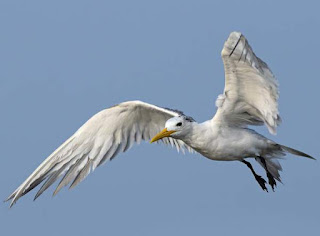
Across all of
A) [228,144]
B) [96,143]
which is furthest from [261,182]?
[96,143]

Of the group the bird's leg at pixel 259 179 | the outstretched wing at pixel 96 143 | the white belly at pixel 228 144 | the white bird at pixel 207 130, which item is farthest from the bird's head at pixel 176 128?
the bird's leg at pixel 259 179

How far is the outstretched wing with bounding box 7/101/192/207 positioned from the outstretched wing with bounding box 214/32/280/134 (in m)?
1.63

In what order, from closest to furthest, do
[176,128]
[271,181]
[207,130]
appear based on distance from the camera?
[176,128] → [207,130] → [271,181]

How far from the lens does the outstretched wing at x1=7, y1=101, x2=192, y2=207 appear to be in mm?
16375

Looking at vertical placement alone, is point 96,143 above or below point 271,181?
above

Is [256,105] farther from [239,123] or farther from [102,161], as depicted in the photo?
[102,161]

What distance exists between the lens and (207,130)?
14.9 m

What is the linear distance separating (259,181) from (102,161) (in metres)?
3.23

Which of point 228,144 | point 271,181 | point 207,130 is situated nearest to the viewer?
point 207,130

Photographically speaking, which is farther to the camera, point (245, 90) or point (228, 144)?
point (228, 144)

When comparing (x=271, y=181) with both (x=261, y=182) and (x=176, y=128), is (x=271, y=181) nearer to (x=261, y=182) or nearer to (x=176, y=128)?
(x=261, y=182)

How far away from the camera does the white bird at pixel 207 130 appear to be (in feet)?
46.9

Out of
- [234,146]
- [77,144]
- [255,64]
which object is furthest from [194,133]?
[77,144]

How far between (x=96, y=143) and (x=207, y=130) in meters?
2.81
